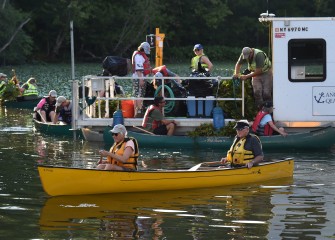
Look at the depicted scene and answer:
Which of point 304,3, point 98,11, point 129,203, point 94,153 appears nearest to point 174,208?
point 129,203

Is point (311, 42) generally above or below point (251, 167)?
above

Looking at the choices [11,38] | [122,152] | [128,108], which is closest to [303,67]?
[128,108]

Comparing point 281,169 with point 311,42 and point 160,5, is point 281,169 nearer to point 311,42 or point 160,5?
point 311,42

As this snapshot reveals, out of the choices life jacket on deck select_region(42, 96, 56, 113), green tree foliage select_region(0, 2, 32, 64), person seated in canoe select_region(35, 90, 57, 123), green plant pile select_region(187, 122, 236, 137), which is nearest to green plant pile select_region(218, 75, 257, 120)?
green plant pile select_region(187, 122, 236, 137)

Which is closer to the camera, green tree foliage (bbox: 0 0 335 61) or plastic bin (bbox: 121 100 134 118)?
plastic bin (bbox: 121 100 134 118)

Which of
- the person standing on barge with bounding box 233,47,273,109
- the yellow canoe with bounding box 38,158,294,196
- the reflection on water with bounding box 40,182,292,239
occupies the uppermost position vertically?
the person standing on barge with bounding box 233,47,273,109

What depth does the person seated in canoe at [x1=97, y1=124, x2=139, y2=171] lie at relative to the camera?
57.0ft

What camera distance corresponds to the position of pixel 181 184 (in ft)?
59.4

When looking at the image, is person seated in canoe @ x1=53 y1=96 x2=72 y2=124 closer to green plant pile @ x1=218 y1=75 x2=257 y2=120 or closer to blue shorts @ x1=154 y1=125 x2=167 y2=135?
blue shorts @ x1=154 y1=125 x2=167 y2=135

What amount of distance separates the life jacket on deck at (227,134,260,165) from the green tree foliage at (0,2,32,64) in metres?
52.0

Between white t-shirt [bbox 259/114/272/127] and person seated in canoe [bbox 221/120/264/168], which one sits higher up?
white t-shirt [bbox 259/114/272/127]

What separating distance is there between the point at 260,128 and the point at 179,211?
6789 mm

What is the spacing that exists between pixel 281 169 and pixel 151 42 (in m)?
8.52

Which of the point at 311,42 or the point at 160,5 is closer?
the point at 311,42
